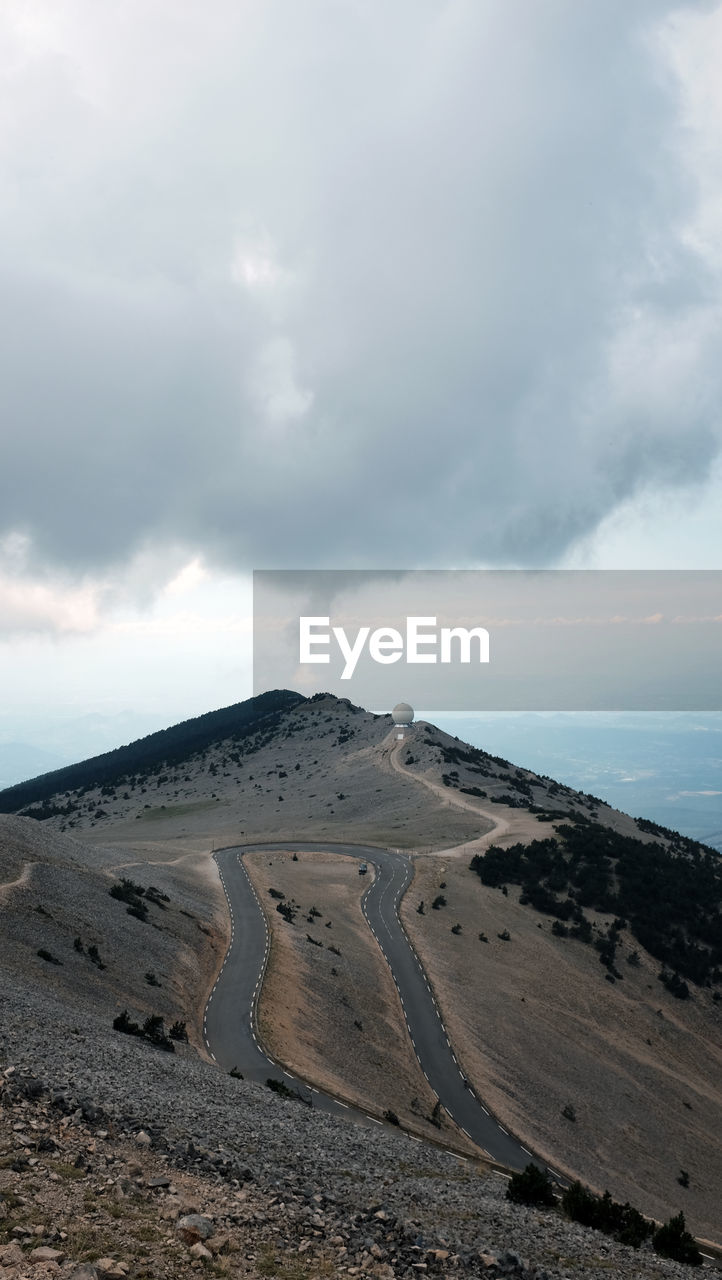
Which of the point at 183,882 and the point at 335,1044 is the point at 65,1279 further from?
the point at 183,882

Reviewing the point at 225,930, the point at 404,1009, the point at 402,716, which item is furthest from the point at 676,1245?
the point at 402,716

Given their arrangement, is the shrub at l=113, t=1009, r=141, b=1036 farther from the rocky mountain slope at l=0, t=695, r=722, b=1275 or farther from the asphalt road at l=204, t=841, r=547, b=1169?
the asphalt road at l=204, t=841, r=547, b=1169

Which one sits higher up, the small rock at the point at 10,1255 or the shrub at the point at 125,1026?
the small rock at the point at 10,1255

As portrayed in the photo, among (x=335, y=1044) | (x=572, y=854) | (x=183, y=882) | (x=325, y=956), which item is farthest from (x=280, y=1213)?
(x=572, y=854)

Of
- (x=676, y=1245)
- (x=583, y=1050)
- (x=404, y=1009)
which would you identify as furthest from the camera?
(x=583, y=1050)

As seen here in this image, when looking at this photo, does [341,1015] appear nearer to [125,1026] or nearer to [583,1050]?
[125,1026]

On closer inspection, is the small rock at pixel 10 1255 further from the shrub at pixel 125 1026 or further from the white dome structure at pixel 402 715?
the white dome structure at pixel 402 715

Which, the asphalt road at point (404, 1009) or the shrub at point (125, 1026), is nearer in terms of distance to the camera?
the shrub at point (125, 1026)

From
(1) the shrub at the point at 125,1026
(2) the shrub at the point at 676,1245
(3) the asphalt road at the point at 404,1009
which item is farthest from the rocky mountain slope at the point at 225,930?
(2) the shrub at the point at 676,1245
